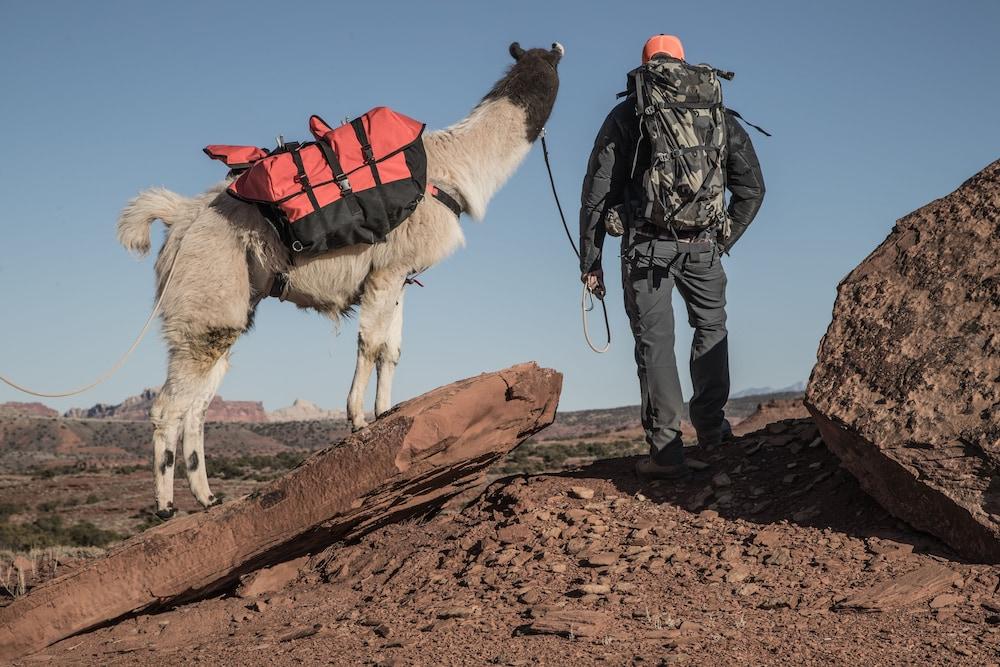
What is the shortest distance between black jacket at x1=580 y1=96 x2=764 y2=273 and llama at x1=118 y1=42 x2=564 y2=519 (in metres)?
1.47

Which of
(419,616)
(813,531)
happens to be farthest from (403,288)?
(813,531)

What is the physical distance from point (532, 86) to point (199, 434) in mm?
4083

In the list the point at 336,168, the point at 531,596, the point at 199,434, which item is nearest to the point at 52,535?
the point at 199,434

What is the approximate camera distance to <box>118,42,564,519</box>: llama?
7395 millimetres

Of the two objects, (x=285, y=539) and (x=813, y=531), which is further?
(x=285, y=539)

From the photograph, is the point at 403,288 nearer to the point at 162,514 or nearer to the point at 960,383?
the point at 162,514

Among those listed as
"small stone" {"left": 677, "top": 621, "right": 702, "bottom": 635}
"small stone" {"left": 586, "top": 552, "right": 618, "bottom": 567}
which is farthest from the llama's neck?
"small stone" {"left": 677, "top": 621, "right": 702, "bottom": 635}

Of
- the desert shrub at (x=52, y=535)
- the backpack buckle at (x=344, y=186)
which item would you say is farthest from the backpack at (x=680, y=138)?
the desert shrub at (x=52, y=535)

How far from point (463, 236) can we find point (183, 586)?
3.45 m

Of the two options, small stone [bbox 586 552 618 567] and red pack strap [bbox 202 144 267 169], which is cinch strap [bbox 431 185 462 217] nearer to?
red pack strap [bbox 202 144 267 169]

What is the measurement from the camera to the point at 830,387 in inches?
221

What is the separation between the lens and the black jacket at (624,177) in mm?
6531

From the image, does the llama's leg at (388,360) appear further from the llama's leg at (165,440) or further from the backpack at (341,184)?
the llama's leg at (165,440)

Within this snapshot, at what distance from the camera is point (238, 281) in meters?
7.45
